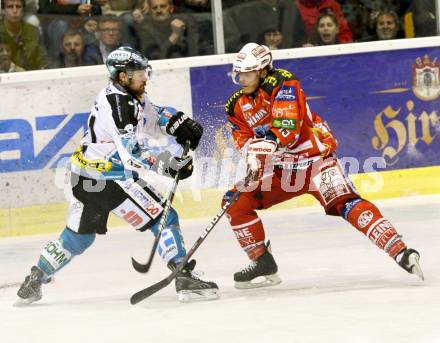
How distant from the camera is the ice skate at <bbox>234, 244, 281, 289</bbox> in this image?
547 centimetres

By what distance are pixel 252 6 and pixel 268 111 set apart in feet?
8.75

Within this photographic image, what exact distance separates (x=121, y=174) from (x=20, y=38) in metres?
2.61

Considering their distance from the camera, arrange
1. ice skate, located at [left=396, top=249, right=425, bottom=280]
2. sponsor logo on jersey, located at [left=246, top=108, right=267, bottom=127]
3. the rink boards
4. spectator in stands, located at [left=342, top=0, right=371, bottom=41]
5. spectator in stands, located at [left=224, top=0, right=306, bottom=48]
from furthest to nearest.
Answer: spectator in stands, located at [left=342, top=0, right=371, bottom=41] → spectator in stands, located at [left=224, top=0, right=306, bottom=48] → the rink boards → sponsor logo on jersey, located at [left=246, top=108, right=267, bottom=127] → ice skate, located at [left=396, top=249, right=425, bottom=280]

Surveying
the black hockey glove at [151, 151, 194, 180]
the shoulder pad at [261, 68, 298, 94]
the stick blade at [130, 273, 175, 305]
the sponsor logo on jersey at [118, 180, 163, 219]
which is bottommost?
the stick blade at [130, 273, 175, 305]

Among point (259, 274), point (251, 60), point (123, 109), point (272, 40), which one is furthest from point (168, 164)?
Answer: point (272, 40)

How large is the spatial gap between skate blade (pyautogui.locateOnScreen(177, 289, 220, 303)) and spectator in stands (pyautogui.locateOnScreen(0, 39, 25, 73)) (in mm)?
2899

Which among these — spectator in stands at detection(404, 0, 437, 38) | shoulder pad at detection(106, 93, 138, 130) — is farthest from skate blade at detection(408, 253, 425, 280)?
spectator in stands at detection(404, 0, 437, 38)

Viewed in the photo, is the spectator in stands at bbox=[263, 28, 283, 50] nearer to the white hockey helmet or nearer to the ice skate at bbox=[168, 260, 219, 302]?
the white hockey helmet

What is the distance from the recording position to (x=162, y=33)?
25.5ft

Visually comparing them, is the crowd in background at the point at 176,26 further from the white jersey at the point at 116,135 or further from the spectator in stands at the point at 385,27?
the white jersey at the point at 116,135

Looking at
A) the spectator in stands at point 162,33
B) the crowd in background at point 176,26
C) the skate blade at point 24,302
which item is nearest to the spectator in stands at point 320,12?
the crowd in background at point 176,26

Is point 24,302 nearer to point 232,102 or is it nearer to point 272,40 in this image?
point 232,102

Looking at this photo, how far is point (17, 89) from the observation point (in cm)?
739

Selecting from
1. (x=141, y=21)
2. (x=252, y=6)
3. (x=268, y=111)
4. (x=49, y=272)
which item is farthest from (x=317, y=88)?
(x=49, y=272)
